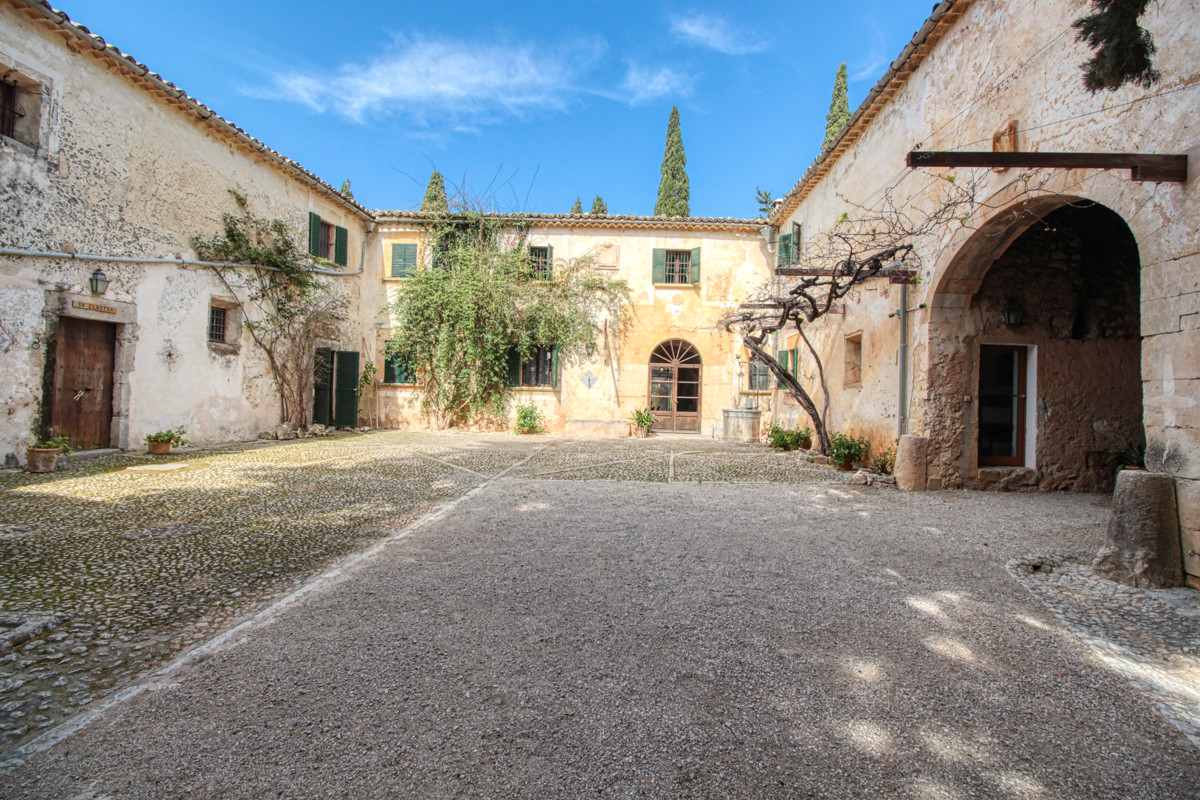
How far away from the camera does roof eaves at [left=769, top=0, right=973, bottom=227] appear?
6547 mm

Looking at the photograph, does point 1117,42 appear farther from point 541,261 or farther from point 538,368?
point 541,261

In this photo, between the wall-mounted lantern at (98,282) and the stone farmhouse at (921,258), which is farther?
the wall-mounted lantern at (98,282)

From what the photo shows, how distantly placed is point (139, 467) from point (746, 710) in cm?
835

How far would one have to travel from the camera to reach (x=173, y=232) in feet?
30.3

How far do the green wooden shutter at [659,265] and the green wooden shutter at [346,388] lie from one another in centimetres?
792

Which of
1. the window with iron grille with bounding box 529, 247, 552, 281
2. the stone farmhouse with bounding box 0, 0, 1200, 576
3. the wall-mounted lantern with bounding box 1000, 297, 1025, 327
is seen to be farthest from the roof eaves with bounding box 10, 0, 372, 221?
the wall-mounted lantern with bounding box 1000, 297, 1025, 327

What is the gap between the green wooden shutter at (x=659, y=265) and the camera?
50.4ft

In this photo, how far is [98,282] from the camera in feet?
26.1

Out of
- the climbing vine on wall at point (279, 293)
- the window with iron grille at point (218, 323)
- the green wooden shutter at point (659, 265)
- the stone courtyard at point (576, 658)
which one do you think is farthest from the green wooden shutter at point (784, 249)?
the window with iron grille at point (218, 323)

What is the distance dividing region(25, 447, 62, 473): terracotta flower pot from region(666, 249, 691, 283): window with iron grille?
12.6 m

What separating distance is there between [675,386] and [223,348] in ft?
33.2

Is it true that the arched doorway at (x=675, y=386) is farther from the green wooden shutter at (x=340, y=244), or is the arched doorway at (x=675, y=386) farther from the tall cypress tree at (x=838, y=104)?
the tall cypress tree at (x=838, y=104)

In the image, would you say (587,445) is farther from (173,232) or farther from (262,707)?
(262,707)

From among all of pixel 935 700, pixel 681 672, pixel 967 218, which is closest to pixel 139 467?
pixel 681 672
